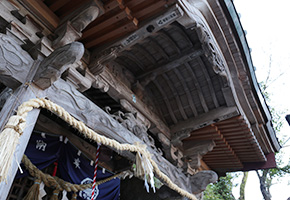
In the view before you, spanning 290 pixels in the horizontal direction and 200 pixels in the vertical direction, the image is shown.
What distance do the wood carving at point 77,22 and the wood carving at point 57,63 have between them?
515mm

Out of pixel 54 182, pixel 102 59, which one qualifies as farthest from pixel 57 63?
pixel 54 182

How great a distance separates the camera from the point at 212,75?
4586 mm

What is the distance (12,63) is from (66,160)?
2390 mm

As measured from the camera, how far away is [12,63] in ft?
7.63

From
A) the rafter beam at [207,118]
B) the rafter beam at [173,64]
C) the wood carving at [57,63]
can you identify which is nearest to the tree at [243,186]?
the rafter beam at [207,118]

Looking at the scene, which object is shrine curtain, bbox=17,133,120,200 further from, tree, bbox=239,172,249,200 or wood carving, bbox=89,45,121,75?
tree, bbox=239,172,249,200

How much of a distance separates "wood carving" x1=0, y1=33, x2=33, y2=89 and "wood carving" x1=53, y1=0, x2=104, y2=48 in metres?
0.47

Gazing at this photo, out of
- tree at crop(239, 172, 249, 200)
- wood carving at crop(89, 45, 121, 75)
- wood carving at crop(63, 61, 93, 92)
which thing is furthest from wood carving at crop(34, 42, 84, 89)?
tree at crop(239, 172, 249, 200)

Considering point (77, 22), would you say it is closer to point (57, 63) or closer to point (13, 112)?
point (57, 63)

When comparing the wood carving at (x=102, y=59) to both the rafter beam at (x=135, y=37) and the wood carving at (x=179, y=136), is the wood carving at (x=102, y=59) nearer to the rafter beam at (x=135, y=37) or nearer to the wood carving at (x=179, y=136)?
the rafter beam at (x=135, y=37)

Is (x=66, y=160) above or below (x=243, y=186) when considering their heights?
below

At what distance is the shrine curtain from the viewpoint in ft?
12.5

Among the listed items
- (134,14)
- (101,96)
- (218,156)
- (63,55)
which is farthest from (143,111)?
(218,156)

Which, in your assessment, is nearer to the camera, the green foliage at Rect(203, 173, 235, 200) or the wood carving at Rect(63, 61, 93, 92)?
the wood carving at Rect(63, 61, 93, 92)
